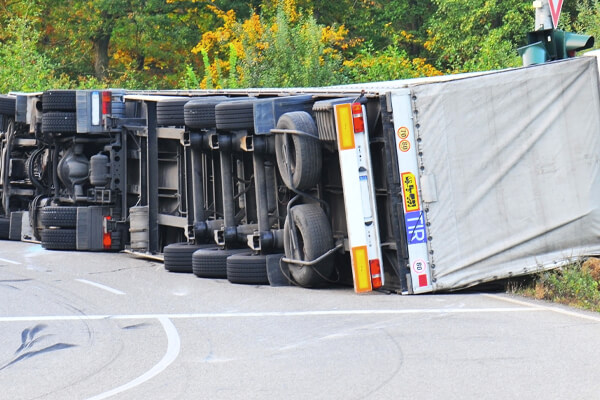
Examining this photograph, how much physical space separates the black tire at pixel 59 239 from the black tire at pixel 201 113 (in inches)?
170

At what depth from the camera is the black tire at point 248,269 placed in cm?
1312

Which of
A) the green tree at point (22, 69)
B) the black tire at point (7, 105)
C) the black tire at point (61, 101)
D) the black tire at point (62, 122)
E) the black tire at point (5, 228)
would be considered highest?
the green tree at point (22, 69)

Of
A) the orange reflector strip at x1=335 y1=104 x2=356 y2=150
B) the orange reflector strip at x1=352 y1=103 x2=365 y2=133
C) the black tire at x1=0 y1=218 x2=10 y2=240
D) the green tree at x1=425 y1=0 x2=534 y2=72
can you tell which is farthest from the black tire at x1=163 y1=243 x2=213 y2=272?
the green tree at x1=425 y1=0 x2=534 y2=72

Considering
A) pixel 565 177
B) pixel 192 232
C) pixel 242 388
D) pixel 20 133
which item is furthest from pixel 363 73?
pixel 242 388

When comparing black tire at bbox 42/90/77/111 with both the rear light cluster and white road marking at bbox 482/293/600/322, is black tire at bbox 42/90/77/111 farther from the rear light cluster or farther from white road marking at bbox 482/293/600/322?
white road marking at bbox 482/293/600/322

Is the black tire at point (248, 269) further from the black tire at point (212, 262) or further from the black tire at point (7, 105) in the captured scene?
the black tire at point (7, 105)

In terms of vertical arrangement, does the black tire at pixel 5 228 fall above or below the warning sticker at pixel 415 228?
above

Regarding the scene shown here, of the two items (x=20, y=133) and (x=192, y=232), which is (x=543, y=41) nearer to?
(x=192, y=232)

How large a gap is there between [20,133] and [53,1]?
24.8 meters

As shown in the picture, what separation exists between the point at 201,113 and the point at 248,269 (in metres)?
2.35

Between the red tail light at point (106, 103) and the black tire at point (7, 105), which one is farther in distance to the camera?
the black tire at point (7, 105)

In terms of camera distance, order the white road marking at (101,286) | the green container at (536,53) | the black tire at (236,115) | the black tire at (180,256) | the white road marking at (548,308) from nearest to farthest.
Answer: the white road marking at (548,308) → the white road marking at (101,286) → the black tire at (236,115) → the green container at (536,53) → the black tire at (180,256)

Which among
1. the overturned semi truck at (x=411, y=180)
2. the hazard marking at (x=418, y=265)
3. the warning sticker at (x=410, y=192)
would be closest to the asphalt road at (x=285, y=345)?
the hazard marking at (x=418, y=265)

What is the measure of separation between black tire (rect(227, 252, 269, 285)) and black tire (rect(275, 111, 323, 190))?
3.74 ft
